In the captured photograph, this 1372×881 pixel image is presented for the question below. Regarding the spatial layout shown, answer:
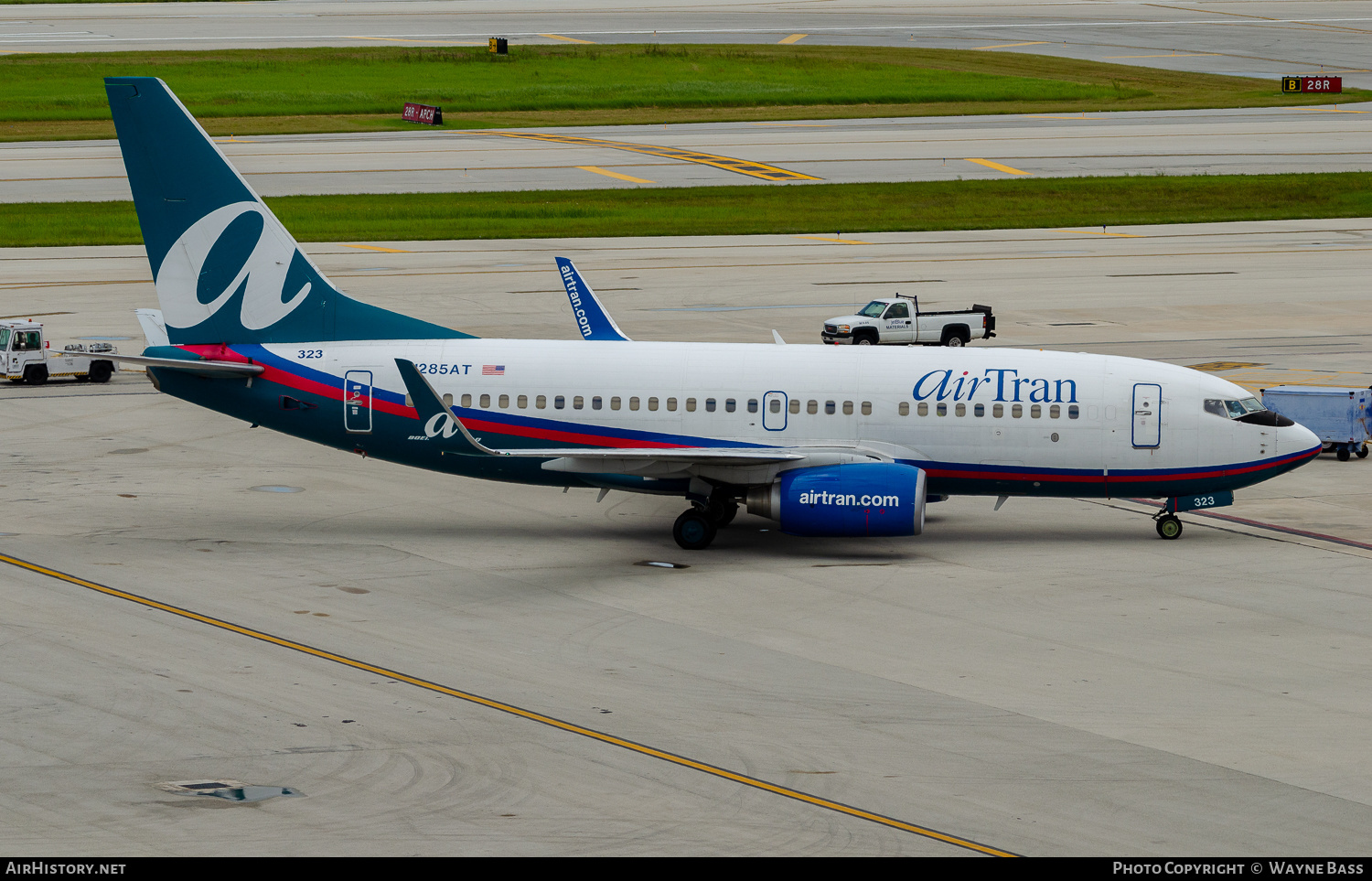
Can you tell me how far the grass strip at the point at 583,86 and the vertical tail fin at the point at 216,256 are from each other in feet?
243

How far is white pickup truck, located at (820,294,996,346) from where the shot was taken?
2208 inches

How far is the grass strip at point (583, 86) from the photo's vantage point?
379 ft

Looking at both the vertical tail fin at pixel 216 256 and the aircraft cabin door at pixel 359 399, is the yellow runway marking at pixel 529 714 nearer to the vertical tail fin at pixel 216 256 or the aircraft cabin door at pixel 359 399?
the aircraft cabin door at pixel 359 399

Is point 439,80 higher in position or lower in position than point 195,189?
higher

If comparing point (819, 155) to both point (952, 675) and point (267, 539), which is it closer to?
point (267, 539)

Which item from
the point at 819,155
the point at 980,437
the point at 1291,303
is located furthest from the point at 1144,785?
the point at 819,155

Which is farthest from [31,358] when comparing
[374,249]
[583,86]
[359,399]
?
[583,86]

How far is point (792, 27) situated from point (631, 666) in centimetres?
14333

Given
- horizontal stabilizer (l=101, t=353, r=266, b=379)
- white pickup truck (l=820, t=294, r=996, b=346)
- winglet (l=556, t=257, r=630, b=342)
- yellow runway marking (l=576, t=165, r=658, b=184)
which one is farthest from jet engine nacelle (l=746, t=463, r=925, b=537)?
yellow runway marking (l=576, t=165, r=658, b=184)

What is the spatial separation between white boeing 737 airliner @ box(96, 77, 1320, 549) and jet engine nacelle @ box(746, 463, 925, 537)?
81 millimetres

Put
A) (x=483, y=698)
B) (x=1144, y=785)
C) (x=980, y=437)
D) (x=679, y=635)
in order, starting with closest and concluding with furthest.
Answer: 1. (x=1144, y=785)
2. (x=483, y=698)
3. (x=679, y=635)
4. (x=980, y=437)

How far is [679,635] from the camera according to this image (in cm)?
2811

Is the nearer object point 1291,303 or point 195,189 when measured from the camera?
point 195,189
